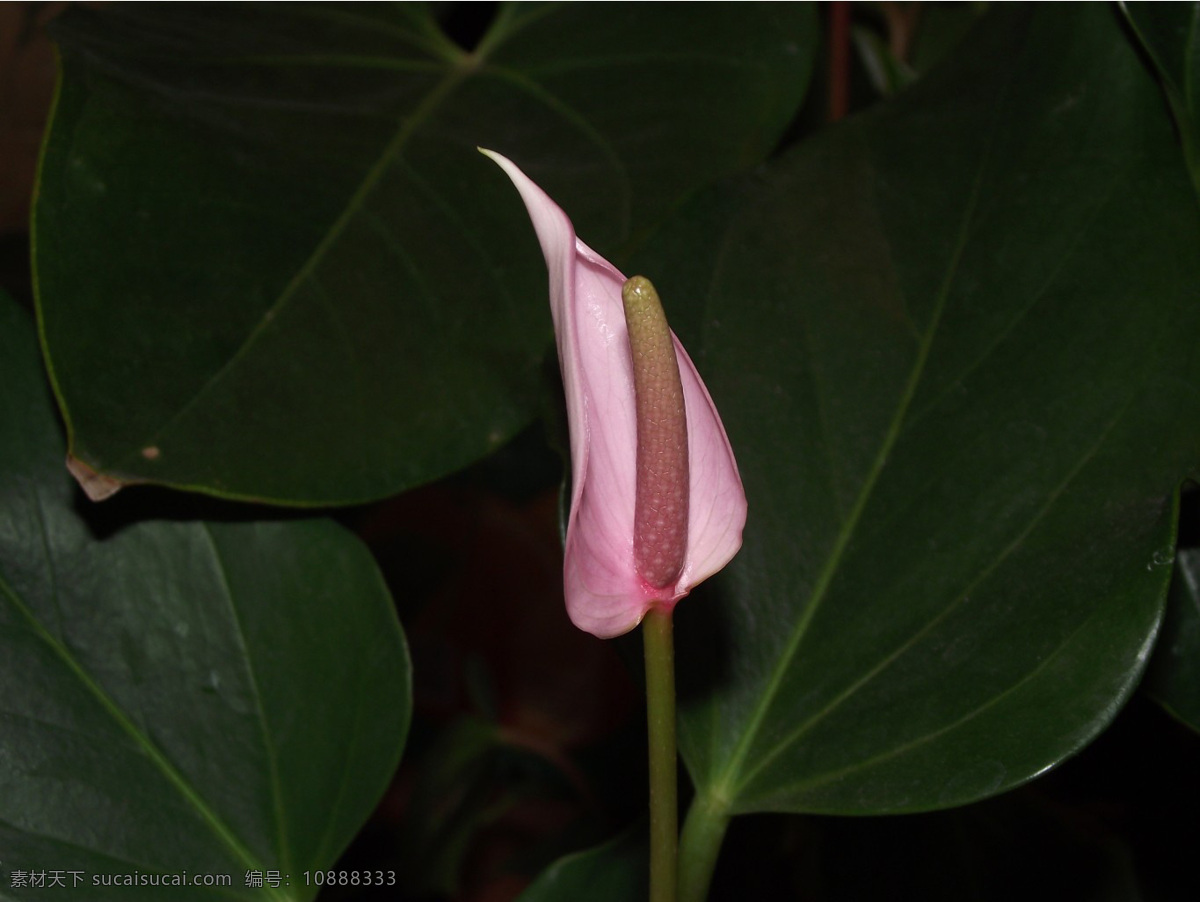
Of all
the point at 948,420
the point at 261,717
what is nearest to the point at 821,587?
the point at 948,420

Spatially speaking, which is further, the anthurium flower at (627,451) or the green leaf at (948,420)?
the green leaf at (948,420)

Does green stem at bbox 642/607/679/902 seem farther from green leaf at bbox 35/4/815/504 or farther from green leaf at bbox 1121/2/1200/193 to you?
green leaf at bbox 1121/2/1200/193

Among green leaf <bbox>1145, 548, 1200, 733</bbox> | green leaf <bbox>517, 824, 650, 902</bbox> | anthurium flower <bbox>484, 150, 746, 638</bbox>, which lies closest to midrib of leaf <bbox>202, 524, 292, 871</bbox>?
green leaf <bbox>517, 824, 650, 902</bbox>

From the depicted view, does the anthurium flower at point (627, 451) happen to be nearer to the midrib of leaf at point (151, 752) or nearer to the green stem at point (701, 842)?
the green stem at point (701, 842)

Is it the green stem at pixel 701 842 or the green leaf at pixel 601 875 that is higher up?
the green stem at pixel 701 842

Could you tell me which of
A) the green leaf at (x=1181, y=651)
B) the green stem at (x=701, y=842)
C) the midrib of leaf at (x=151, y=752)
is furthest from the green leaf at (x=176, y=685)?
the green leaf at (x=1181, y=651)

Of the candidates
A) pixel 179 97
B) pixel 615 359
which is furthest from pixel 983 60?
A: pixel 179 97

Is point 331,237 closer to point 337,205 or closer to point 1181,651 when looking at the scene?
point 337,205

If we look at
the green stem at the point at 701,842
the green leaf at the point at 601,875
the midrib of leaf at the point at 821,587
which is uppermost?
the midrib of leaf at the point at 821,587
